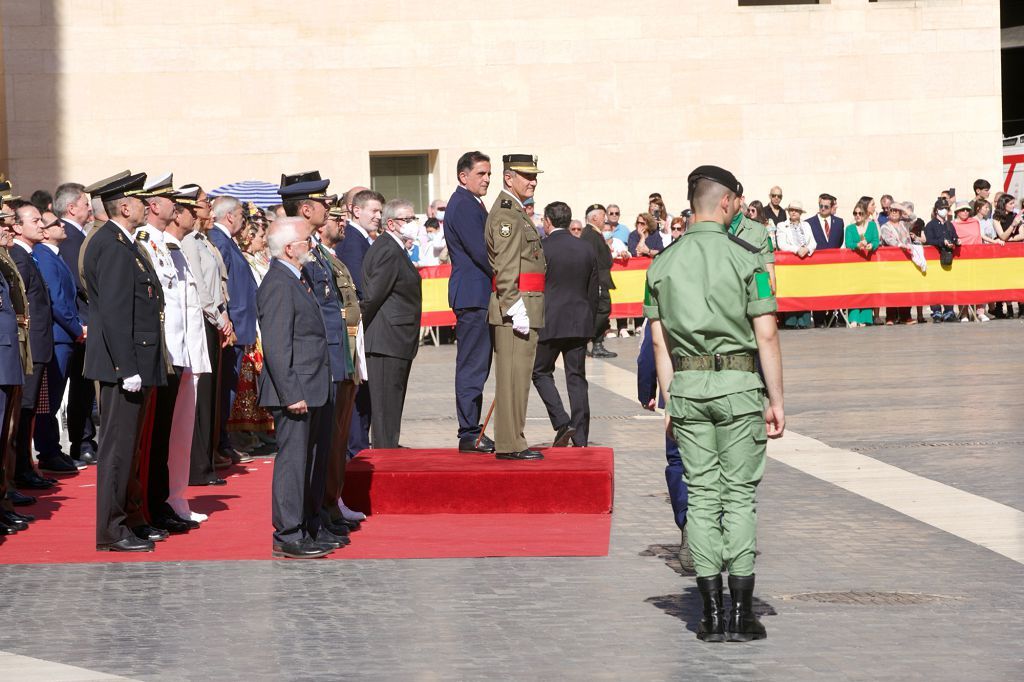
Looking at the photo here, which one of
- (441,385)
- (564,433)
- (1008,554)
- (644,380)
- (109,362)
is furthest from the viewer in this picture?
(441,385)

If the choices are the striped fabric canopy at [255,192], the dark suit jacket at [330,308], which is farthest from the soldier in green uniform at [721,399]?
the striped fabric canopy at [255,192]

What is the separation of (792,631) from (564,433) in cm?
618

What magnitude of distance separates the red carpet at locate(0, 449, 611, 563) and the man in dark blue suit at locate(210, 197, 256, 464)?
1908mm

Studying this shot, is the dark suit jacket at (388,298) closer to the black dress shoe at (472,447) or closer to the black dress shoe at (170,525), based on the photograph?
the black dress shoe at (472,447)

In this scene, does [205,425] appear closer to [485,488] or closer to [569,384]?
[485,488]

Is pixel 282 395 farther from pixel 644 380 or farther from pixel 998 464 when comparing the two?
pixel 998 464

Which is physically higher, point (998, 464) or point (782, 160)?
point (782, 160)

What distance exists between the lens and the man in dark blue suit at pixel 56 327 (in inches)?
503

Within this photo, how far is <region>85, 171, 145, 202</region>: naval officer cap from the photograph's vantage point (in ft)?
32.0

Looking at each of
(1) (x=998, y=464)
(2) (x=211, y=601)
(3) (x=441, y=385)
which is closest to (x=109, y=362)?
→ (2) (x=211, y=601)

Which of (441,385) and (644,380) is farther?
(441,385)

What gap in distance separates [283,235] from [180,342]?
121 centimetres

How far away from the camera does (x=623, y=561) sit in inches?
352

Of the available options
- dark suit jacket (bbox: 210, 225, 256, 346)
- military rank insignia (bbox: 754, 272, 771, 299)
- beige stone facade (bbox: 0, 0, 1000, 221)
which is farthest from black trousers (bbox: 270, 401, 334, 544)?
beige stone facade (bbox: 0, 0, 1000, 221)
